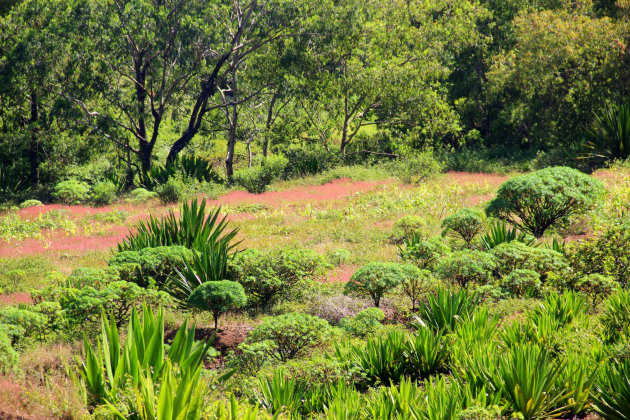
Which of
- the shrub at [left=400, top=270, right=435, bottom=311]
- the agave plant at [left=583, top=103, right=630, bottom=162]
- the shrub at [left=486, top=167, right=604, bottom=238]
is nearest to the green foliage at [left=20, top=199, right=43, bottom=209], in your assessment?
the shrub at [left=400, top=270, right=435, bottom=311]

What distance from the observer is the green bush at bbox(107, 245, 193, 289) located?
912cm

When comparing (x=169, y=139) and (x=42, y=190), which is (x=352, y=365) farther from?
(x=169, y=139)

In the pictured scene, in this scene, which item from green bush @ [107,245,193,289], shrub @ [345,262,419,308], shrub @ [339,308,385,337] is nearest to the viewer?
shrub @ [339,308,385,337]

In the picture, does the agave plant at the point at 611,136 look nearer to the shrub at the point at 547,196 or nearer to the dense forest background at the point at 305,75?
the dense forest background at the point at 305,75

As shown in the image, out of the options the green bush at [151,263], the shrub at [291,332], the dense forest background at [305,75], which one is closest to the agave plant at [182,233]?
the green bush at [151,263]

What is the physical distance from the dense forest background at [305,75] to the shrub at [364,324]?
16148mm

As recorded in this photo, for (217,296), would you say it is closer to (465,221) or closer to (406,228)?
(465,221)

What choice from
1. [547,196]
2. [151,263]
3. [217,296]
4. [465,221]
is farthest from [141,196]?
[547,196]

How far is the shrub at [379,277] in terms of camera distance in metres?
8.49

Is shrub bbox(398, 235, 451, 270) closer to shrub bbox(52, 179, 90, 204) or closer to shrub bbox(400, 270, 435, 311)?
shrub bbox(400, 270, 435, 311)

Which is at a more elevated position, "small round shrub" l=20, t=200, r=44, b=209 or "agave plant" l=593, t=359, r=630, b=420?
"small round shrub" l=20, t=200, r=44, b=209

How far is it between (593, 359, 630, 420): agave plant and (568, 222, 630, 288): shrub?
350 centimetres

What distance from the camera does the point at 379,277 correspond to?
865cm

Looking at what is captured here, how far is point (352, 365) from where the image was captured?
637cm
